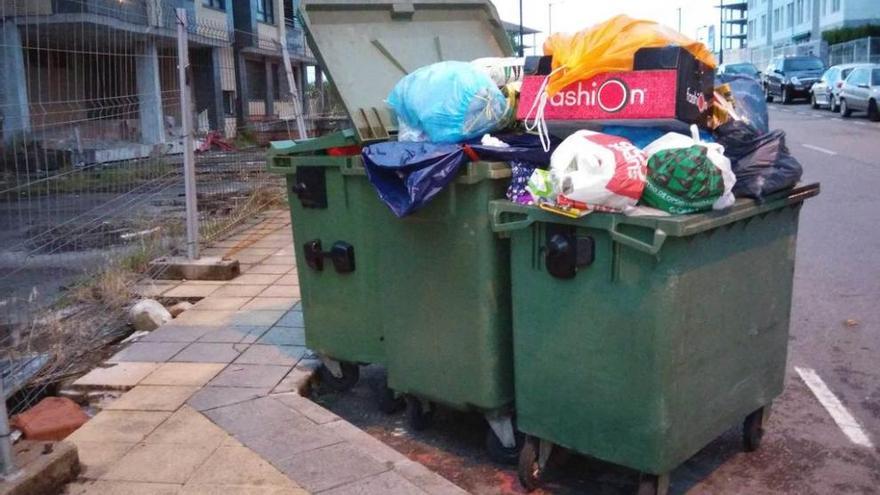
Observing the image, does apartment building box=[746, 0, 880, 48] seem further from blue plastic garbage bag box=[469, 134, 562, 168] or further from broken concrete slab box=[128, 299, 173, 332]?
blue plastic garbage bag box=[469, 134, 562, 168]

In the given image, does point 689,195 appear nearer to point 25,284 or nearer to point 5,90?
point 5,90

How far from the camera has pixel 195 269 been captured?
299 inches

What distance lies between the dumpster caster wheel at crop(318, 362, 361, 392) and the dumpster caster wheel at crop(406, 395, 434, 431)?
0.63m

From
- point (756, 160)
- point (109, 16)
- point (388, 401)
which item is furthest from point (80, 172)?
point (756, 160)

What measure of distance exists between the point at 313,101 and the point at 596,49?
12765 mm

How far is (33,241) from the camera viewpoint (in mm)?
5848

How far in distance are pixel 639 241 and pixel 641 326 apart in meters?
0.33

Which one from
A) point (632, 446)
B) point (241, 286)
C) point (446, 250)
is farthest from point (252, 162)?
point (632, 446)

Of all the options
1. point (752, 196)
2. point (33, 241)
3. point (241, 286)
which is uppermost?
point (752, 196)

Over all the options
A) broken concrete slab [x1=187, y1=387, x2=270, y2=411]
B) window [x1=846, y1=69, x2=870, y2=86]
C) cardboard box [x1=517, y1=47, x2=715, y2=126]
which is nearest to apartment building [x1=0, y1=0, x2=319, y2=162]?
broken concrete slab [x1=187, y1=387, x2=270, y2=411]

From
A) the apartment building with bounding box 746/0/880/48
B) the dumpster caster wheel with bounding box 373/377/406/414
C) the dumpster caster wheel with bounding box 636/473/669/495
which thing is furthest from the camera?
the apartment building with bounding box 746/0/880/48

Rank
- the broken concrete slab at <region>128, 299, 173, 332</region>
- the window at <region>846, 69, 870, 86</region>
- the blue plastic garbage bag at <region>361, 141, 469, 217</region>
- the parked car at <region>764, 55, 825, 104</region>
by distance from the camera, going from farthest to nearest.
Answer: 1. the parked car at <region>764, 55, 825, 104</region>
2. the window at <region>846, 69, 870, 86</region>
3. the broken concrete slab at <region>128, 299, 173, 332</region>
4. the blue plastic garbage bag at <region>361, 141, 469, 217</region>

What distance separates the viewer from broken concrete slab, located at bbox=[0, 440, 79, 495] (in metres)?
3.36

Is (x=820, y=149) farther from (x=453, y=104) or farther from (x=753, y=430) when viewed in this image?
(x=453, y=104)
